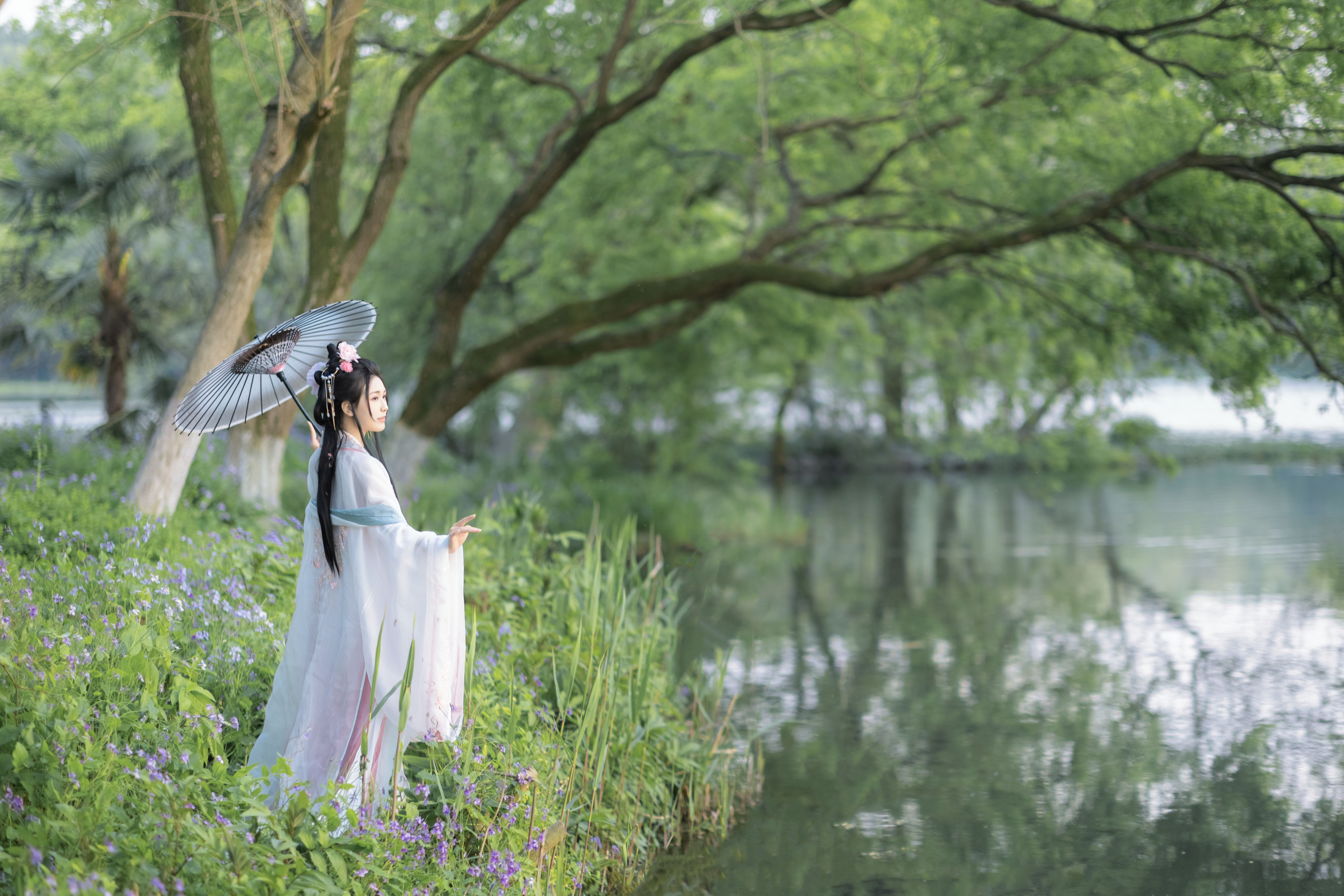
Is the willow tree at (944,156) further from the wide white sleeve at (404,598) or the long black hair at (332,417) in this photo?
the wide white sleeve at (404,598)

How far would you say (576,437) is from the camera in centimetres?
1942

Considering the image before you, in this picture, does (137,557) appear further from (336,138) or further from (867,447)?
(867,447)

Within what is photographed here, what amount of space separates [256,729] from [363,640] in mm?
802

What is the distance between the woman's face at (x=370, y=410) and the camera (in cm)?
407

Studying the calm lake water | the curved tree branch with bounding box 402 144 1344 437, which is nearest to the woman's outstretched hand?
the calm lake water

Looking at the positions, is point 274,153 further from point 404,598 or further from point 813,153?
point 813,153

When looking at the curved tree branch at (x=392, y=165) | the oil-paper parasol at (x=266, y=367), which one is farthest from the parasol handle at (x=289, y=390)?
the curved tree branch at (x=392, y=165)

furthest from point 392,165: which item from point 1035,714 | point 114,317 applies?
point 1035,714

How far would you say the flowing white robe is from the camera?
3.92 metres

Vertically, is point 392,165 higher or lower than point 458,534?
higher

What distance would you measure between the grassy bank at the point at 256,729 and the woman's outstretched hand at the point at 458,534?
789 mm

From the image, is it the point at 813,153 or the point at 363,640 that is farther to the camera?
the point at 813,153

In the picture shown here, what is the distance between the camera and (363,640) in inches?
155

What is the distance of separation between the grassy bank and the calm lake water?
0.65 meters
